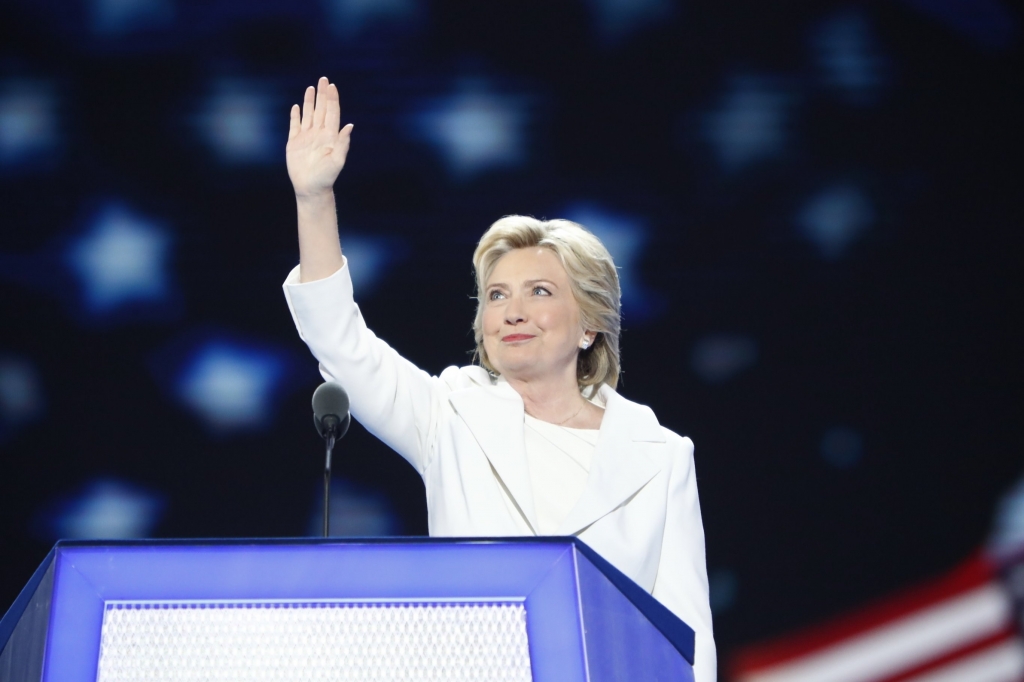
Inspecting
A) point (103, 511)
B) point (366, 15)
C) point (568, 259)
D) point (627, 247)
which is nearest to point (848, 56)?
point (627, 247)

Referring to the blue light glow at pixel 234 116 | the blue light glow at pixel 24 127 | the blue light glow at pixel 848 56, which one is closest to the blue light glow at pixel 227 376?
the blue light glow at pixel 234 116

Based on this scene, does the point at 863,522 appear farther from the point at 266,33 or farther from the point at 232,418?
the point at 266,33

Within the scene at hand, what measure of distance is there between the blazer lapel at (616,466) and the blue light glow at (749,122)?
1105mm

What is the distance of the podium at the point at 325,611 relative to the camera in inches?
25.1

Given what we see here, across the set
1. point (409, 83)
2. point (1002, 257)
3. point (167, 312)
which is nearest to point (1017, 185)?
point (1002, 257)

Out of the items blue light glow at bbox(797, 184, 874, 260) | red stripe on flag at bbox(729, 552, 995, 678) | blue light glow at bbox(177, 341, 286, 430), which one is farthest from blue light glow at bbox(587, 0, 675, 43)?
red stripe on flag at bbox(729, 552, 995, 678)

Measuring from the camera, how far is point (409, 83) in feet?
8.06

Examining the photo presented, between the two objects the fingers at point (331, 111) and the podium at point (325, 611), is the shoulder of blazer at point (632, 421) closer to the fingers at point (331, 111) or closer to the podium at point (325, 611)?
the fingers at point (331, 111)

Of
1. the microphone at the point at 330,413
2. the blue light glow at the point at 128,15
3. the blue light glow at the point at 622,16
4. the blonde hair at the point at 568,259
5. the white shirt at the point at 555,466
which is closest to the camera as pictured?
the microphone at the point at 330,413

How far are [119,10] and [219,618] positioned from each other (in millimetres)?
2130

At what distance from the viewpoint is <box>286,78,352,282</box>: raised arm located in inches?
48.9

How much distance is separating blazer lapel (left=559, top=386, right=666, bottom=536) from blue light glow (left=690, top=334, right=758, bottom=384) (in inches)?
34.9

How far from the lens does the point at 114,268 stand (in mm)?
2383

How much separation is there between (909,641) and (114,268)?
1.97m
